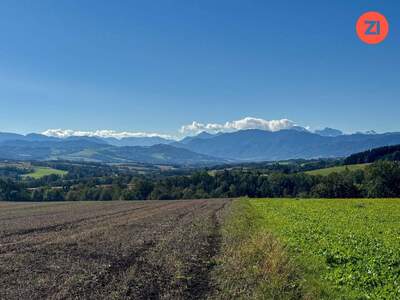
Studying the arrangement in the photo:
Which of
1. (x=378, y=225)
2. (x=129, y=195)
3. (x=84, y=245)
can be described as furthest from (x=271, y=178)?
(x=84, y=245)

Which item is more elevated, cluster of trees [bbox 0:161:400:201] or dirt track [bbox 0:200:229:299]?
dirt track [bbox 0:200:229:299]

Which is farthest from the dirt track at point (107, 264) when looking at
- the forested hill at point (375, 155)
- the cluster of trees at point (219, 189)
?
the forested hill at point (375, 155)

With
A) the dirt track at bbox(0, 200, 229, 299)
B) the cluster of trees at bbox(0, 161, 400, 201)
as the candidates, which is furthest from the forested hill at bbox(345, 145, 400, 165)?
the dirt track at bbox(0, 200, 229, 299)

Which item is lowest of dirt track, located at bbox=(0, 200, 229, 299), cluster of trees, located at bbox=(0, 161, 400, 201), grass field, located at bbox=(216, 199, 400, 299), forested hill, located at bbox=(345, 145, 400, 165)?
cluster of trees, located at bbox=(0, 161, 400, 201)

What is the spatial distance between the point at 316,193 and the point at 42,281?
99503mm

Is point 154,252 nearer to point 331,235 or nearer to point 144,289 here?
point 144,289

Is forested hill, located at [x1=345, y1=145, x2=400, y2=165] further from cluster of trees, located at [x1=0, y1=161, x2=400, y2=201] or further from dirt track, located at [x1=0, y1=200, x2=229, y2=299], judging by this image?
dirt track, located at [x1=0, y1=200, x2=229, y2=299]

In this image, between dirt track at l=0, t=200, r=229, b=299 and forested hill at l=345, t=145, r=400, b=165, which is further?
forested hill at l=345, t=145, r=400, b=165

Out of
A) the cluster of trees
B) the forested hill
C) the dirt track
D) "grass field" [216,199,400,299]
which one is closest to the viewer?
"grass field" [216,199,400,299]

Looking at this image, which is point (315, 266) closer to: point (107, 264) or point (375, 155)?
point (107, 264)

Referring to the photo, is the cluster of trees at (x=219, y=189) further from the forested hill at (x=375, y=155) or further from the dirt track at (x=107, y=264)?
the dirt track at (x=107, y=264)

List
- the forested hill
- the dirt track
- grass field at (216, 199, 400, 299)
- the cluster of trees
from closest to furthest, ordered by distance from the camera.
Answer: grass field at (216, 199, 400, 299)
the dirt track
the cluster of trees
the forested hill

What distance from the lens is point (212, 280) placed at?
14531 millimetres

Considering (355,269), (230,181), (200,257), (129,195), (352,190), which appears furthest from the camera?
(230,181)
